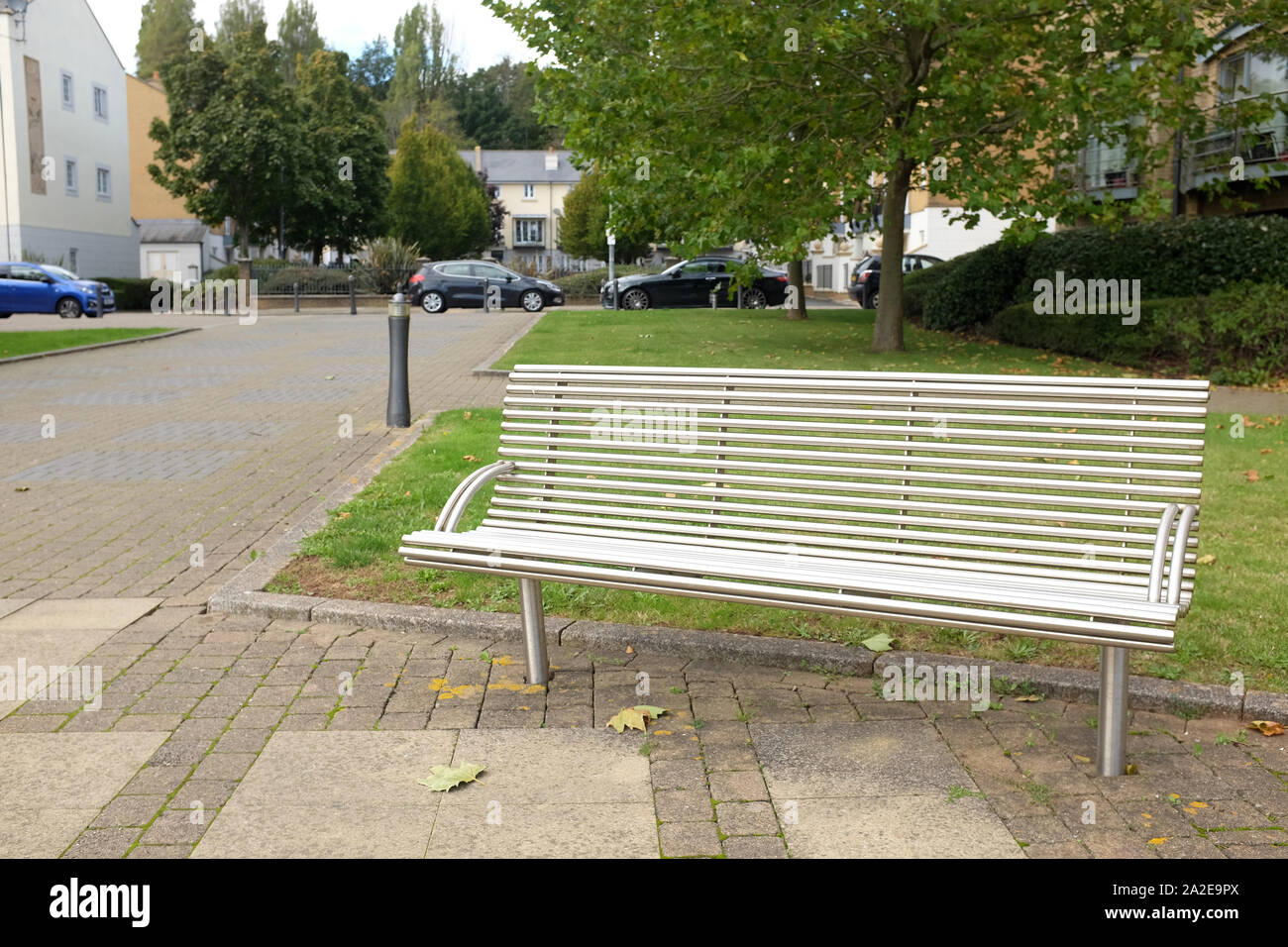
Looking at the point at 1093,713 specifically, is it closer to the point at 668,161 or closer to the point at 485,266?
the point at 668,161

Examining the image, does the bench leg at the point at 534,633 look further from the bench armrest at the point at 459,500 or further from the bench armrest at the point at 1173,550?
the bench armrest at the point at 1173,550

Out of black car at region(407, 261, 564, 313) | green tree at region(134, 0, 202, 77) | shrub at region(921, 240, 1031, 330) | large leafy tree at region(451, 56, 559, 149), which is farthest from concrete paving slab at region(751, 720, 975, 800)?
large leafy tree at region(451, 56, 559, 149)

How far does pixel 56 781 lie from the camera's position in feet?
12.6

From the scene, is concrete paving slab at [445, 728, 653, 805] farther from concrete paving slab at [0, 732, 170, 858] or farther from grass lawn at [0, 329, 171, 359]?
grass lawn at [0, 329, 171, 359]

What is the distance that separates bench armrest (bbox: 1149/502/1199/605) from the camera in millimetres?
3697

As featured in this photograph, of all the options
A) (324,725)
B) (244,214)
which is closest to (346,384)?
(324,725)

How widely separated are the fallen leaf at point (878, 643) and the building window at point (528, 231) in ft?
287

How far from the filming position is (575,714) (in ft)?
14.5

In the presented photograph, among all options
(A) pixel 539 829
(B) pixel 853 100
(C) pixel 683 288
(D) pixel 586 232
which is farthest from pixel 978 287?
(D) pixel 586 232

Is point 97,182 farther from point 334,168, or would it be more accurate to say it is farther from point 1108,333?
point 1108,333

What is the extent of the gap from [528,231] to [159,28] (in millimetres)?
27531

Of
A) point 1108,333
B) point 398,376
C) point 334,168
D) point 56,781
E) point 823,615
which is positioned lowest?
point 56,781

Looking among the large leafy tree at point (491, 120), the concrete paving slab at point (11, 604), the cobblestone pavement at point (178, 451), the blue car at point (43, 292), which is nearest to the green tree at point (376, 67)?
the large leafy tree at point (491, 120)
